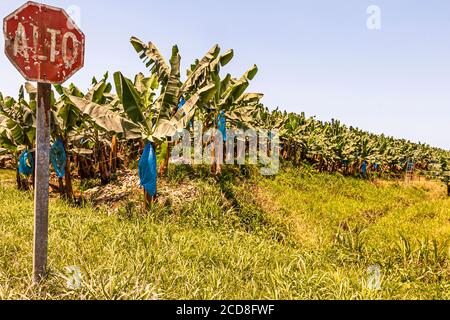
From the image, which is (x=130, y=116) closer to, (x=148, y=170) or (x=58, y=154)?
(x=148, y=170)

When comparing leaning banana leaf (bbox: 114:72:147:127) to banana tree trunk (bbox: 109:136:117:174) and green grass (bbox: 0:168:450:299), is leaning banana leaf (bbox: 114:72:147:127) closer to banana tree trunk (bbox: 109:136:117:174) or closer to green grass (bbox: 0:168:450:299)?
green grass (bbox: 0:168:450:299)

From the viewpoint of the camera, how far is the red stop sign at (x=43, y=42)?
2.91 metres

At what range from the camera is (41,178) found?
10.4 ft

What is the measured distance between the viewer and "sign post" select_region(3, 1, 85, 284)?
2.93 metres

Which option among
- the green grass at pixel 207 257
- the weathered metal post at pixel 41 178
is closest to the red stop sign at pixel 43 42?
the weathered metal post at pixel 41 178

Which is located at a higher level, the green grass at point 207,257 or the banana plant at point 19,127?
the banana plant at point 19,127

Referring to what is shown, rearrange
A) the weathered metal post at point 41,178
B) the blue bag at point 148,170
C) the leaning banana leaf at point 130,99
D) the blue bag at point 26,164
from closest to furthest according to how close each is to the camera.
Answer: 1. the weathered metal post at point 41,178
2. the leaning banana leaf at point 130,99
3. the blue bag at point 148,170
4. the blue bag at point 26,164

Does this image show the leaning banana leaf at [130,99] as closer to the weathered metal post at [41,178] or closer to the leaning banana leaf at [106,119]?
the leaning banana leaf at [106,119]

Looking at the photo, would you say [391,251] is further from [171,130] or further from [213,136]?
[213,136]

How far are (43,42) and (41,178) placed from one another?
131cm

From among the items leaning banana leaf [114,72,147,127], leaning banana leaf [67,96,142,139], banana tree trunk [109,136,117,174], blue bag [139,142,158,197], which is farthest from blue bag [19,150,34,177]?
blue bag [139,142,158,197]

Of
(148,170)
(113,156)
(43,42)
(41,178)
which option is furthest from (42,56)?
(113,156)
